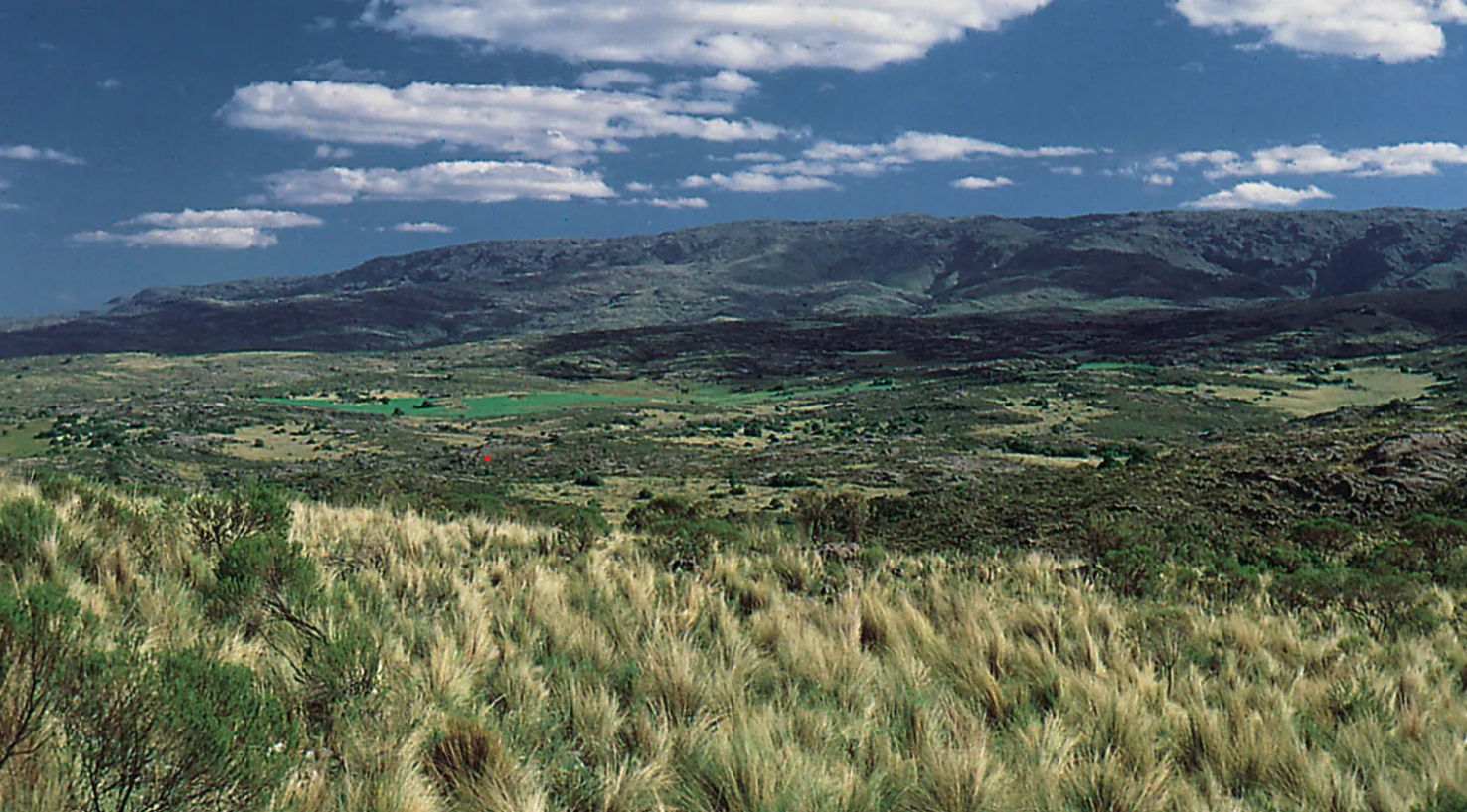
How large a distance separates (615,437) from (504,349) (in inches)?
4367

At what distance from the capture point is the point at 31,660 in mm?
3516

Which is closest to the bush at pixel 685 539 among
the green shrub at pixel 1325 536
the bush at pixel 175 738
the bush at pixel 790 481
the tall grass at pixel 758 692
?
the tall grass at pixel 758 692

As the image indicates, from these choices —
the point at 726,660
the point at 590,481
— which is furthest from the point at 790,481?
the point at 726,660

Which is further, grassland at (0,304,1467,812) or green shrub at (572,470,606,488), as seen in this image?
green shrub at (572,470,606,488)

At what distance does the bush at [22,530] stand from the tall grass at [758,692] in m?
0.16

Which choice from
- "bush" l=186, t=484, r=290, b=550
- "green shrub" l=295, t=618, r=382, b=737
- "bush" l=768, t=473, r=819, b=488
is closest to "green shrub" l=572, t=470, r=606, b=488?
"bush" l=768, t=473, r=819, b=488

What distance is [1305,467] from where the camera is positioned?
1994 cm

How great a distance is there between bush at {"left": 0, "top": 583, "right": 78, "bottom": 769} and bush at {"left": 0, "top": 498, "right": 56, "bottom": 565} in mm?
3063

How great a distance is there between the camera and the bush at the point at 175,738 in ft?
9.89

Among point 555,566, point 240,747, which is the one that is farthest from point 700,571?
point 240,747

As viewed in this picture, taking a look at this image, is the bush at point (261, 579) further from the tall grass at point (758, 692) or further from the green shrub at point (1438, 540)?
the green shrub at point (1438, 540)

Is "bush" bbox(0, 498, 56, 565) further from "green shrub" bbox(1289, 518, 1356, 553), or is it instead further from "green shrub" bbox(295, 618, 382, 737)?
"green shrub" bbox(1289, 518, 1356, 553)

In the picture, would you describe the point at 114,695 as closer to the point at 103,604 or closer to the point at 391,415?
the point at 103,604

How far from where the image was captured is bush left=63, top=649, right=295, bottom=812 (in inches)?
119
